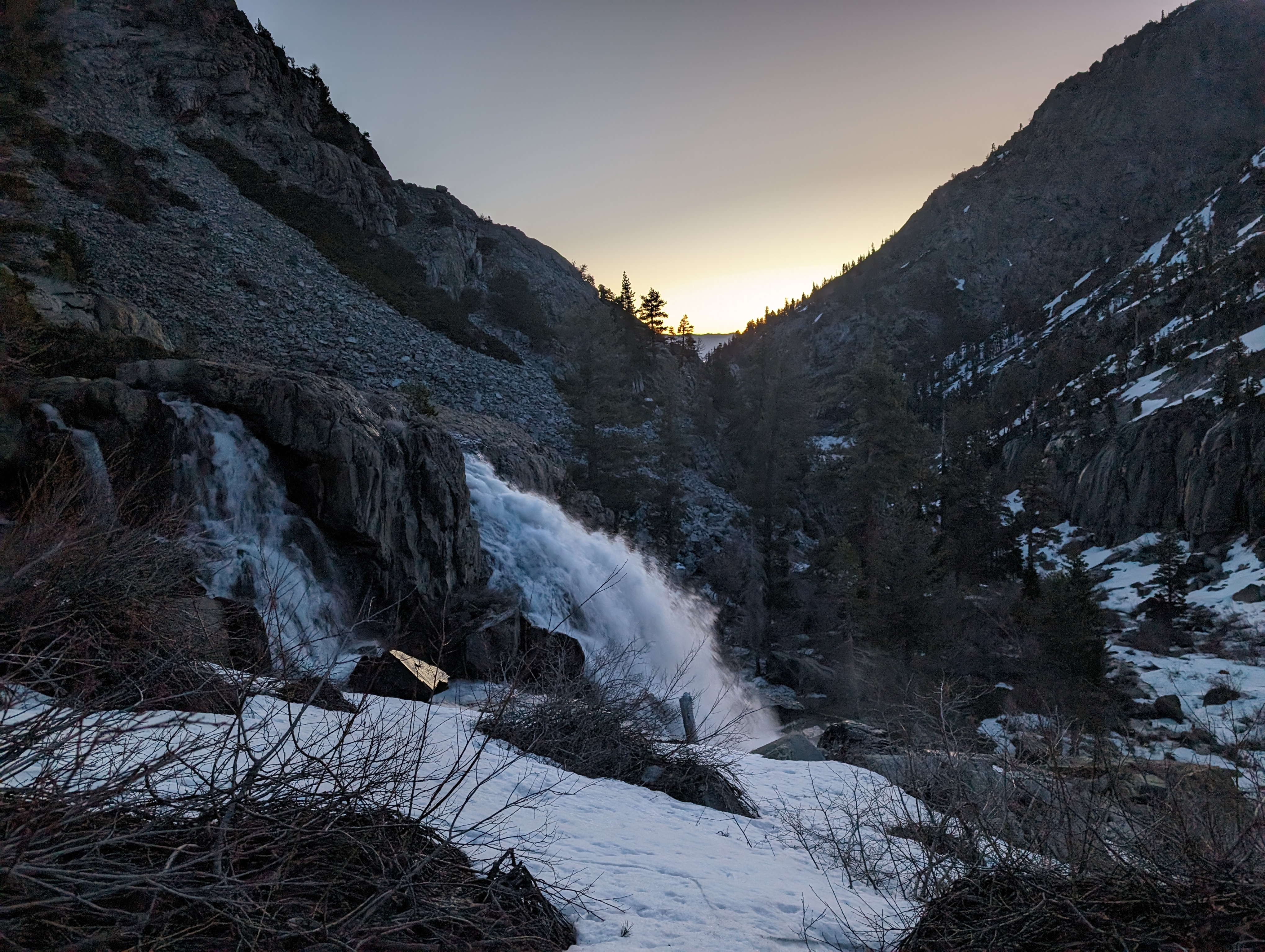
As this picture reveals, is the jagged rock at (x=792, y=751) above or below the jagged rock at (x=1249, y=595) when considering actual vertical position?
below

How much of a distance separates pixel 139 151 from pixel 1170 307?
75.7 m

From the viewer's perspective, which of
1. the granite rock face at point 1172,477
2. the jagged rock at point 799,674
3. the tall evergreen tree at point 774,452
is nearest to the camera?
the jagged rock at point 799,674

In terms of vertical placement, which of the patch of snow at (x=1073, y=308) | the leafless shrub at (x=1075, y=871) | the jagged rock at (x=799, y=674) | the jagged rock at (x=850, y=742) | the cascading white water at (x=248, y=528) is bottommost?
the jagged rock at (x=799, y=674)

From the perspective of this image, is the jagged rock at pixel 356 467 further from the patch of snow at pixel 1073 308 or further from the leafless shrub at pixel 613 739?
the patch of snow at pixel 1073 308

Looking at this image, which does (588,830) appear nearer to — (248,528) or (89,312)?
(248,528)

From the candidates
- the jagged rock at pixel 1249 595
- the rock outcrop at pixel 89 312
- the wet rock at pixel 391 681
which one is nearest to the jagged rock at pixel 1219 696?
the jagged rock at pixel 1249 595

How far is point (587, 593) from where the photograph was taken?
18.9 m

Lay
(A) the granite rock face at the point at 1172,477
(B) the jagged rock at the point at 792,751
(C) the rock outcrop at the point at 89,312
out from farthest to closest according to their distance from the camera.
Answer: (A) the granite rock face at the point at 1172,477, (C) the rock outcrop at the point at 89,312, (B) the jagged rock at the point at 792,751

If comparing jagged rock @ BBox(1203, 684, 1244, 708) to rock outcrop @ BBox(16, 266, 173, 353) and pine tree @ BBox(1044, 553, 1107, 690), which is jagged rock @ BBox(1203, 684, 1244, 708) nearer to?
pine tree @ BBox(1044, 553, 1107, 690)

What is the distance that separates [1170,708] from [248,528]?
2405 cm

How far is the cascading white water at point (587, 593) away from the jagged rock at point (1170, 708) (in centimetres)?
1081

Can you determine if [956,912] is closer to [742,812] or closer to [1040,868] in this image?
[1040,868]

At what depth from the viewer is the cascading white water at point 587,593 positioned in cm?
1817

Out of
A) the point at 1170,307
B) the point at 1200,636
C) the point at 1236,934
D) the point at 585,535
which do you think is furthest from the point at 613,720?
the point at 1170,307
